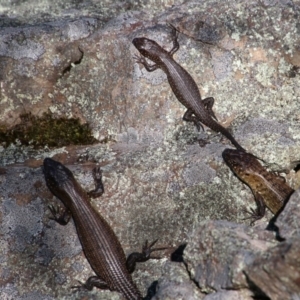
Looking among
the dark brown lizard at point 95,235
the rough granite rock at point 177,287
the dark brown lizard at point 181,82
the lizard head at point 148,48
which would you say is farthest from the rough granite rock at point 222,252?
the lizard head at point 148,48

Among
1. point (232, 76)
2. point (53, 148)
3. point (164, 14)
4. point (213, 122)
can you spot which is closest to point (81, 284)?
point (53, 148)

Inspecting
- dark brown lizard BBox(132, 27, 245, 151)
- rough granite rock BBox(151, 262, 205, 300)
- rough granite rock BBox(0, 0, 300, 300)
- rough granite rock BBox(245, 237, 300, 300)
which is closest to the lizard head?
dark brown lizard BBox(132, 27, 245, 151)

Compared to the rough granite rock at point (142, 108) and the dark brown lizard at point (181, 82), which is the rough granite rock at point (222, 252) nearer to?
the rough granite rock at point (142, 108)

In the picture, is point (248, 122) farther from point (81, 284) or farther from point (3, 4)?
point (3, 4)

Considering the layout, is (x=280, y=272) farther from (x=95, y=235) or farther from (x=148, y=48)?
(x=148, y=48)

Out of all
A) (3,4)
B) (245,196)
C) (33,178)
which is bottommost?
(245,196)
